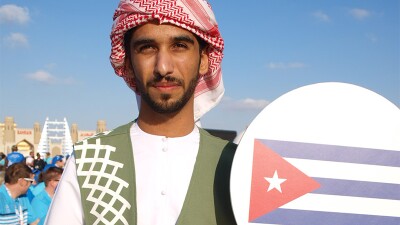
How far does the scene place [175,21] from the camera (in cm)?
173

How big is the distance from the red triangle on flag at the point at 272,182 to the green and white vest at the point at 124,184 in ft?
0.55

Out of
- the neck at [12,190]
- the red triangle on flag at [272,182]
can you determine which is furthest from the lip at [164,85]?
the neck at [12,190]

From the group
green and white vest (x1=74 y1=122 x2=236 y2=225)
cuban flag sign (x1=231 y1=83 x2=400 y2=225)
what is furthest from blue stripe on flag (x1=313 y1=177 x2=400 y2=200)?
green and white vest (x1=74 y1=122 x2=236 y2=225)

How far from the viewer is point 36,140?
5066 centimetres

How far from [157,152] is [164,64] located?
0.34 meters

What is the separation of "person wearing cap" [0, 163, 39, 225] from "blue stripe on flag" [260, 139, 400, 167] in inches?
154

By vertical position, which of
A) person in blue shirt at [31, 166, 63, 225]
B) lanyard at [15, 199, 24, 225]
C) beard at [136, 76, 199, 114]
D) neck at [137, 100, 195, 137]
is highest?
beard at [136, 76, 199, 114]

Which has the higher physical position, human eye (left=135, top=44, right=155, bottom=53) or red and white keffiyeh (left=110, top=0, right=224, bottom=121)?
red and white keffiyeh (left=110, top=0, right=224, bottom=121)

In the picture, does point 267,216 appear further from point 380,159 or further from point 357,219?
point 380,159

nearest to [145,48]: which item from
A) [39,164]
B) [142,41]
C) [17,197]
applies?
[142,41]

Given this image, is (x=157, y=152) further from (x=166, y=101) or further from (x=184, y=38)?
(x=184, y=38)

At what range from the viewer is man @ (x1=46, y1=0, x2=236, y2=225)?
5.54 ft

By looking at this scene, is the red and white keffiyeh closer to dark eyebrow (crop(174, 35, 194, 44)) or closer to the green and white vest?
dark eyebrow (crop(174, 35, 194, 44))

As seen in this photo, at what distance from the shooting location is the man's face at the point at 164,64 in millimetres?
1700
